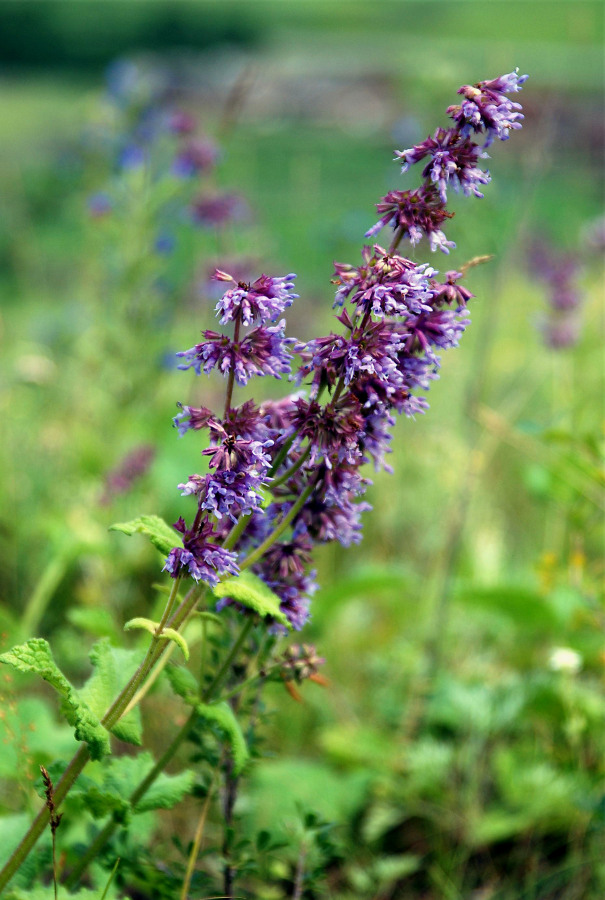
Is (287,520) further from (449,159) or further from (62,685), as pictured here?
(449,159)

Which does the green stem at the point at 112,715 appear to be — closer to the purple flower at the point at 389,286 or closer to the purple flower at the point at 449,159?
the purple flower at the point at 389,286

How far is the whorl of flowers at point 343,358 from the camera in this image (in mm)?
1213

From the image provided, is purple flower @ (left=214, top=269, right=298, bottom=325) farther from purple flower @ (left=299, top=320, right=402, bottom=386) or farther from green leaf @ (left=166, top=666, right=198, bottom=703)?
green leaf @ (left=166, top=666, right=198, bottom=703)

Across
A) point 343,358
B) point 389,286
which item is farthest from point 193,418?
point 389,286

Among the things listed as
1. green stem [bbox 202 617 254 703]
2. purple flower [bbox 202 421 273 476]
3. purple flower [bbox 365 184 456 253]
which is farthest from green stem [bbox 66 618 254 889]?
purple flower [bbox 365 184 456 253]

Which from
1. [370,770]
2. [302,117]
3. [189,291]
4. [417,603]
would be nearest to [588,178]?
[302,117]

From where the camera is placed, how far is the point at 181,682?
4.69 feet

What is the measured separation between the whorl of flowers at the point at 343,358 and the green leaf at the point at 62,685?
8.5 inches

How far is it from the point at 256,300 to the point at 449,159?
33 centimetres

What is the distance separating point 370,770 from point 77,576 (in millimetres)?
1549

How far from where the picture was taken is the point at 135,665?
59.1 inches

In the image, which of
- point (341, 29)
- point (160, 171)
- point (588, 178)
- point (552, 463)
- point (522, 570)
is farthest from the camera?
point (341, 29)

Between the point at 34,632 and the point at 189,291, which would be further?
the point at 189,291

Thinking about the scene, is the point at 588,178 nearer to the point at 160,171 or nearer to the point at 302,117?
the point at 302,117
